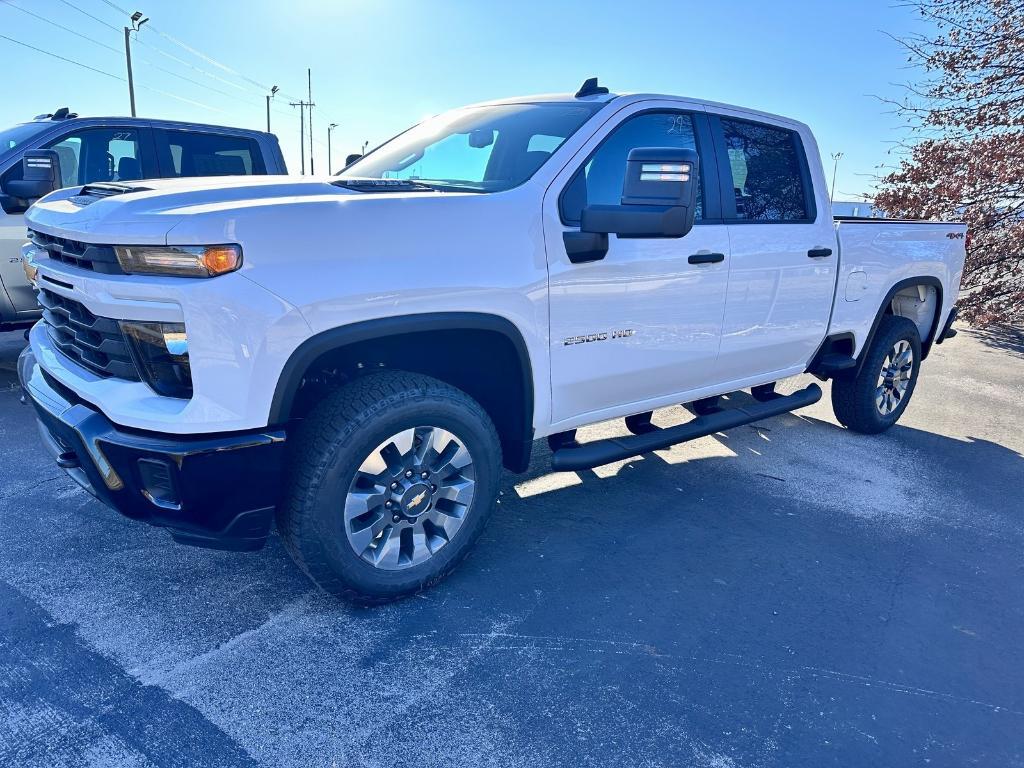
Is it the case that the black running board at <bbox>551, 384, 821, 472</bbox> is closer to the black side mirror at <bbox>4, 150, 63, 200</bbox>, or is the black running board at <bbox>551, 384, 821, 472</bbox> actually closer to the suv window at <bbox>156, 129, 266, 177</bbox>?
the black side mirror at <bbox>4, 150, 63, 200</bbox>

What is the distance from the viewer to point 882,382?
5.29m

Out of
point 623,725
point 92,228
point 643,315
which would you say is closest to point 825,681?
point 623,725

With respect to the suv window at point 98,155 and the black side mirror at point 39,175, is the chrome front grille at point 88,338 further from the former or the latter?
the suv window at point 98,155

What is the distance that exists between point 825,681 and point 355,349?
2068 mm

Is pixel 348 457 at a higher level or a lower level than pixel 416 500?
higher

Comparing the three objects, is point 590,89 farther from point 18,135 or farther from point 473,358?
point 18,135

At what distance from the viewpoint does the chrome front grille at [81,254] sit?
233cm

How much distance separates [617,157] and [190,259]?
77.8 inches

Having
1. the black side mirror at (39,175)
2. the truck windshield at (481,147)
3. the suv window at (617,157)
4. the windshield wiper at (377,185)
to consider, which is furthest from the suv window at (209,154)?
the suv window at (617,157)

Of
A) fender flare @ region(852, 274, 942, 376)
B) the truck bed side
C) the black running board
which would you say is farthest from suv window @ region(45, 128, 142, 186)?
fender flare @ region(852, 274, 942, 376)

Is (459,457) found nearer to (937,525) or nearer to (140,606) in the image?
(140,606)

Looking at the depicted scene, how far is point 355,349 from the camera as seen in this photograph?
2.62m

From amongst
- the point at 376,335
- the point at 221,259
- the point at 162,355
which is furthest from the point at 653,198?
the point at 162,355

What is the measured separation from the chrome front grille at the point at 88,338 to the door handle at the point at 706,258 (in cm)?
247
